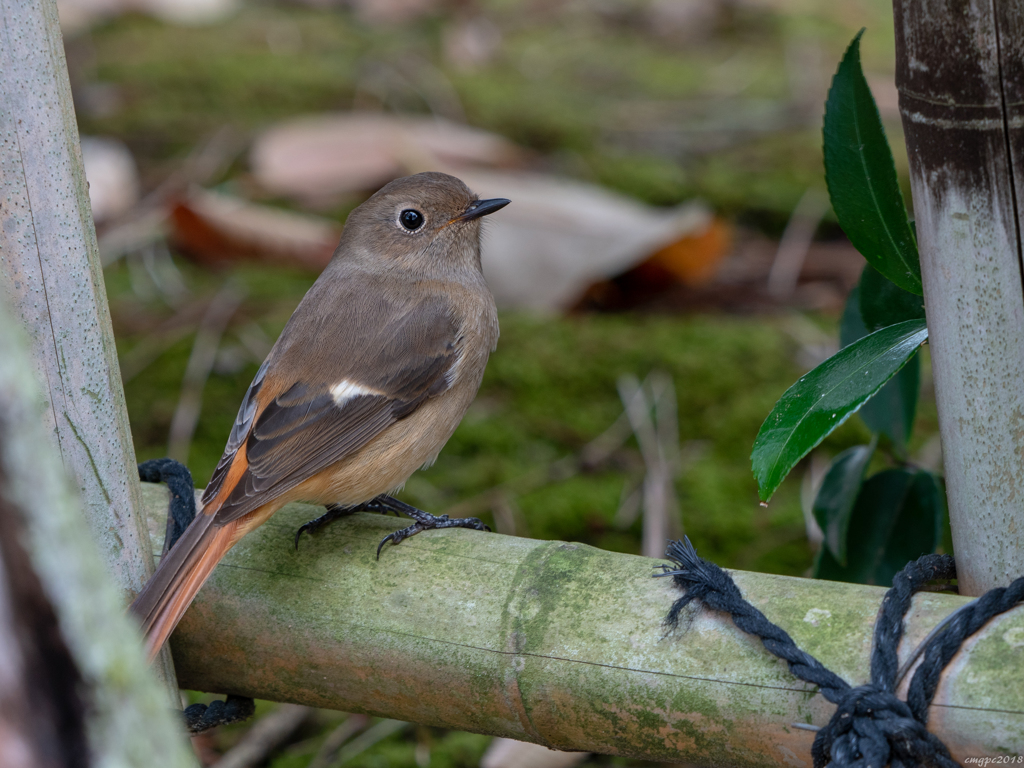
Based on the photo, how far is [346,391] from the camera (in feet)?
8.36

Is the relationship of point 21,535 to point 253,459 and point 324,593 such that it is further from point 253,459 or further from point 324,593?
point 253,459

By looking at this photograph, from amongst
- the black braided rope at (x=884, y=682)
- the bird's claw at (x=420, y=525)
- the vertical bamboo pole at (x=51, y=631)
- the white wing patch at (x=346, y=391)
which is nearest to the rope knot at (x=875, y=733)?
the black braided rope at (x=884, y=682)

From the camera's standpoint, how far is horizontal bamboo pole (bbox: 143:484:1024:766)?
5.06 feet

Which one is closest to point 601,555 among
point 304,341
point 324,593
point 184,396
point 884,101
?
point 324,593

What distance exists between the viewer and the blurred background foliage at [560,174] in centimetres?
344

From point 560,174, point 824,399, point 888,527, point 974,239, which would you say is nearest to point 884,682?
point 824,399

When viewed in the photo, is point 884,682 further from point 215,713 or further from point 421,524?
point 215,713

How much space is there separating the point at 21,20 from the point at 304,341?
3.66 feet

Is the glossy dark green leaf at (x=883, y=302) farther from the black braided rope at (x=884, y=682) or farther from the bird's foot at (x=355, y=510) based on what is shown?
the bird's foot at (x=355, y=510)

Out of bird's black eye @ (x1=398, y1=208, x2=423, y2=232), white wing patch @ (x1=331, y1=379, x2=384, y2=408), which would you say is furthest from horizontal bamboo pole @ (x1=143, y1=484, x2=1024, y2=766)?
bird's black eye @ (x1=398, y1=208, x2=423, y2=232)

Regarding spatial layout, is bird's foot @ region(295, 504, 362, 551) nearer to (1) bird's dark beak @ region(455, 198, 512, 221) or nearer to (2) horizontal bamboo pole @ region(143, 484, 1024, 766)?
(2) horizontal bamboo pole @ region(143, 484, 1024, 766)

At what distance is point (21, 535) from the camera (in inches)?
30.7

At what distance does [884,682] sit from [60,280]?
1434 millimetres

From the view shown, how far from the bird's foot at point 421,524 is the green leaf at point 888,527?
784mm
